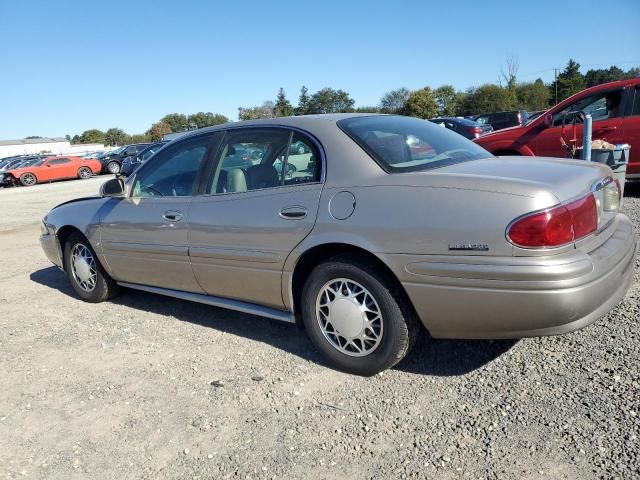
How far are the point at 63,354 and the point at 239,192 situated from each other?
1.82 metres

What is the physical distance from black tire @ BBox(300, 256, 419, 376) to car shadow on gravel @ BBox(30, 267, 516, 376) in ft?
0.76

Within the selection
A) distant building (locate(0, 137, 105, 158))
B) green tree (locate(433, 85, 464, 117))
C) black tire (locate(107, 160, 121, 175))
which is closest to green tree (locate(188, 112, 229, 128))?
distant building (locate(0, 137, 105, 158))

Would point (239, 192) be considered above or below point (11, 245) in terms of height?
above

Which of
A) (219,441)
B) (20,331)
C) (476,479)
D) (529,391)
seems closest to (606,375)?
(529,391)

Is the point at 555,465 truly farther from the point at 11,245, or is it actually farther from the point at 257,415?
the point at 11,245

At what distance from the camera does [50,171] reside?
27016 mm

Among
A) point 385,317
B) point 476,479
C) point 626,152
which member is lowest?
point 476,479

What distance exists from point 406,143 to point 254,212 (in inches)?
42.3

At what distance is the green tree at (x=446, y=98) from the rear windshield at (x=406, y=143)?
244ft

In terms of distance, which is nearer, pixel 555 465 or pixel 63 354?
pixel 555 465

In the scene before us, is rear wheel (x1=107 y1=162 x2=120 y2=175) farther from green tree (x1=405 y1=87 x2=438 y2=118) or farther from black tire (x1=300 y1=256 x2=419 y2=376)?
green tree (x1=405 y1=87 x2=438 y2=118)

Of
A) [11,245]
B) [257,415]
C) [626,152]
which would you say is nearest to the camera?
[257,415]

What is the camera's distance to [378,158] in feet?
9.92

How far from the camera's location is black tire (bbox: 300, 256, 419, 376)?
2857 millimetres
